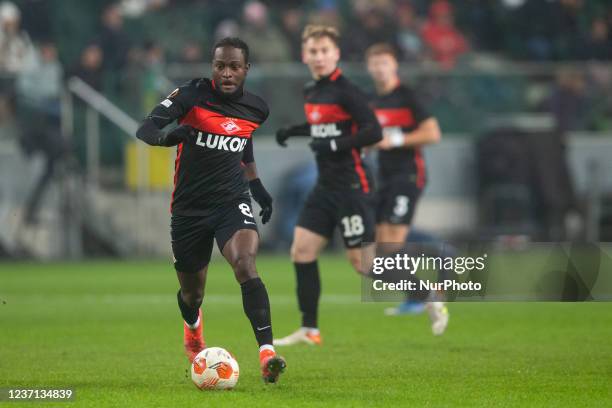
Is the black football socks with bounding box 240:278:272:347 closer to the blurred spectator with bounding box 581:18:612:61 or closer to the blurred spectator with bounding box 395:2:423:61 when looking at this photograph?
the blurred spectator with bounding box 395:2:423:61

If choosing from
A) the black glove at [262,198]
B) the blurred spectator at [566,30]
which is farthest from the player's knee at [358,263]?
the blurred spectator at [566,30]

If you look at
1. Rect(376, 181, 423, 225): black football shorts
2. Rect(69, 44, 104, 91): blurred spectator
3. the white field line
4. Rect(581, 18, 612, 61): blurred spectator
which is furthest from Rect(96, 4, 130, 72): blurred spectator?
Rect(376, 181, 423, 225): black football shorts

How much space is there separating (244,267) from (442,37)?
628 inches

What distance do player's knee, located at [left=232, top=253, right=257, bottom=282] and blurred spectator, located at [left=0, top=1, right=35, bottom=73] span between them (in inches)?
527

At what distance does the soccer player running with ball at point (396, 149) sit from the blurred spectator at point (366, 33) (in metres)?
9.50

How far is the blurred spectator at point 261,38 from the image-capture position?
69.4ft

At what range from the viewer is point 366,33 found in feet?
71.7

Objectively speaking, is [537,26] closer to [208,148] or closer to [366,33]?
[366,33]

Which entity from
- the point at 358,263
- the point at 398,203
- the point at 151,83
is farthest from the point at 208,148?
the point at 151,83

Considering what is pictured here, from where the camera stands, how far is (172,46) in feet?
69.6

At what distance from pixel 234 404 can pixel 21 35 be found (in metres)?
15.0

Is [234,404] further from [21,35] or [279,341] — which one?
[21,35]

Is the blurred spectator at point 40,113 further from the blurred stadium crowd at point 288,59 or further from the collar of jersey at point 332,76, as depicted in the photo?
the collar of jersey at point 332,76

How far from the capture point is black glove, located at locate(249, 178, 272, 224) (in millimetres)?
8266
